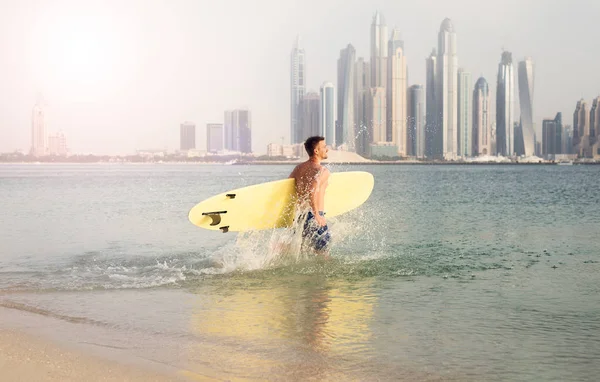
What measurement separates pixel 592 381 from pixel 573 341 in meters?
1.14

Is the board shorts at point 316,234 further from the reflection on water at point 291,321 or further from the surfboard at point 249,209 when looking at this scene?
the reflection on water at point 291,321

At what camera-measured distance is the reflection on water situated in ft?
18.2

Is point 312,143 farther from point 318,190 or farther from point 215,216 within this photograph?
point 215,216

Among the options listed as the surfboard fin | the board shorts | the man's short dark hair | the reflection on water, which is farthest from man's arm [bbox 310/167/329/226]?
the surfboard fin

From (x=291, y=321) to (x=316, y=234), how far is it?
332cm

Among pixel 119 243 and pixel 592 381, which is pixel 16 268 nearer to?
pixel 119 243

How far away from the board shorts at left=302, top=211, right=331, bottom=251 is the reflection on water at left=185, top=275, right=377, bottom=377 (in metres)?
0.74

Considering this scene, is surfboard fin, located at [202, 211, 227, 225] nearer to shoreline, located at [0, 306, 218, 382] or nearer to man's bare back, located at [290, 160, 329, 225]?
man's bare back, located at [290, 160, 329, 225]

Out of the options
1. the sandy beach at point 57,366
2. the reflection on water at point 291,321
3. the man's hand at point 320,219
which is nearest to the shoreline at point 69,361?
the sandy beach at point 57,366

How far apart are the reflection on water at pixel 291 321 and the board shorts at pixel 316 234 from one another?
737 millimetres

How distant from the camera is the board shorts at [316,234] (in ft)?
33.4

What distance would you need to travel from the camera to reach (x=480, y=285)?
9367 mm

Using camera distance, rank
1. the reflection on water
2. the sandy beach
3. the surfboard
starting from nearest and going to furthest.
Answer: the sandy beach, the reflection on water, the surfboard

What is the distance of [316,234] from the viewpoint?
33.4 ft
